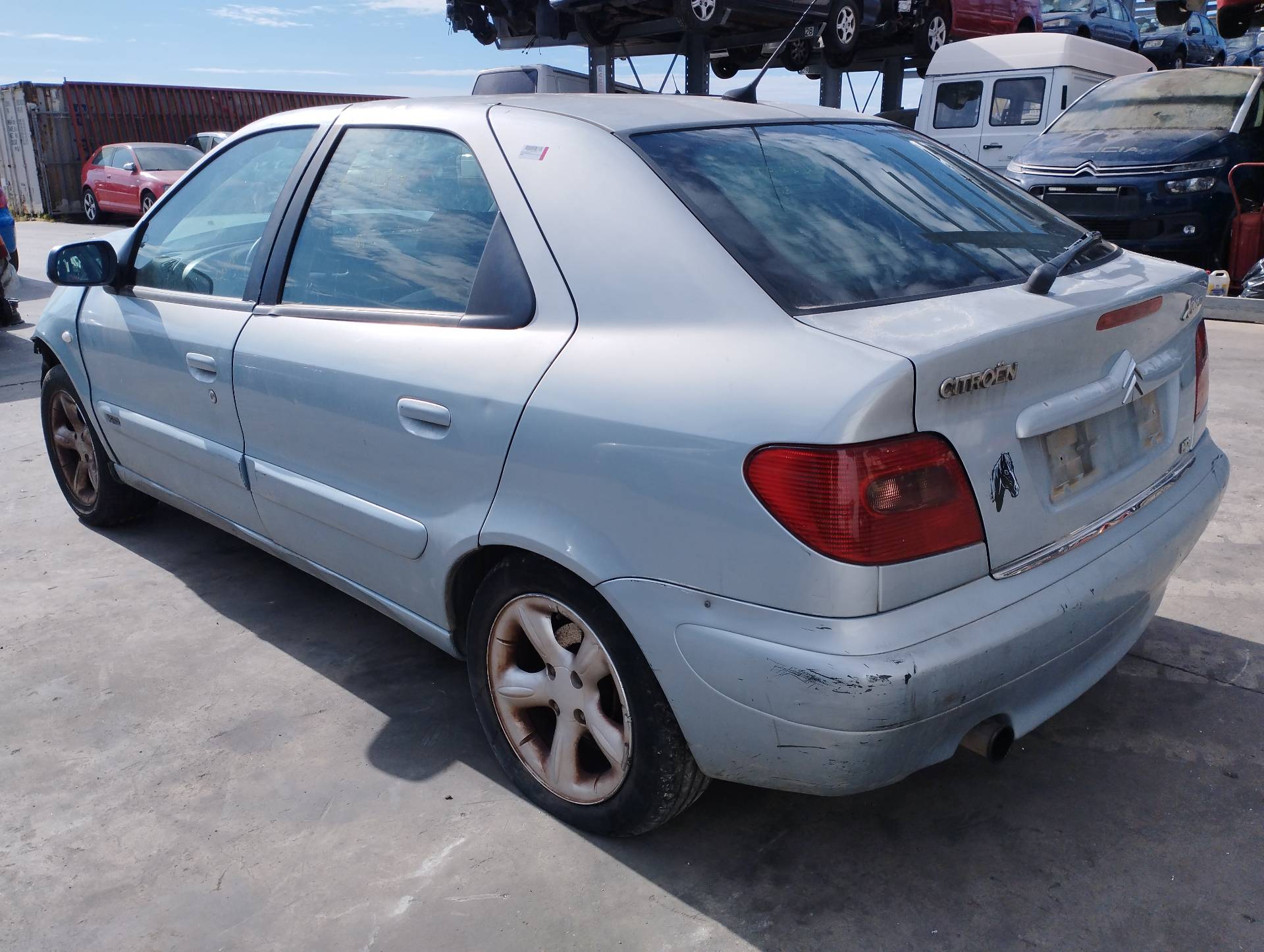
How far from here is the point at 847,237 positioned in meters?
2.28

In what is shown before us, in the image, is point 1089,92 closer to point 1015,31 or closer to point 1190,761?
point 1015,31

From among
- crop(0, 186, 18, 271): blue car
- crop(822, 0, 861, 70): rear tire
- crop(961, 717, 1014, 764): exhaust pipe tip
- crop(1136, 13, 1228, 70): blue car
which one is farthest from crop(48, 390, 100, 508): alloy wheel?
crop(1136, 13, 1228, 70): blue car

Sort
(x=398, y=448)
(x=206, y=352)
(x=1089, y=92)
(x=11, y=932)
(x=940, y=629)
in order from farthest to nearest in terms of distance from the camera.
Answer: (x=1089, y=92)
(x=206, y=352)
(x=398, y=448)
(x=11, y=932)
(x=940, y=629)

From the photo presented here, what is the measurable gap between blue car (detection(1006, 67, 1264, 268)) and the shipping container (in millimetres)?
18609

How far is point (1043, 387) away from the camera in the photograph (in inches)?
80.8


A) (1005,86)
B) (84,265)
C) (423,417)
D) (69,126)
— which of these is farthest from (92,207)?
(423,417)

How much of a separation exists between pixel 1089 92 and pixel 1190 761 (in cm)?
966

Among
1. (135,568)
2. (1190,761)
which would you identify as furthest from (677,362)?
(135,568)

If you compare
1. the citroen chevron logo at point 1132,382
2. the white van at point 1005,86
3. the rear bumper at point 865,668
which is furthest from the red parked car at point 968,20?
the rear bumper at point 865,668

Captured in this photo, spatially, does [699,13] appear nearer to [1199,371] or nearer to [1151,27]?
[1151,27]

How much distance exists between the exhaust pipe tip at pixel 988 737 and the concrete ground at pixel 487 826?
1.14 ft

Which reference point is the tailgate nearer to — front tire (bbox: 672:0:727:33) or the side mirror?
the side mirror

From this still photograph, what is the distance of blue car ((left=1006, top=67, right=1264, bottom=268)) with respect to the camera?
8672mm

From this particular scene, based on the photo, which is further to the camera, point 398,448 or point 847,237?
point 398,448
